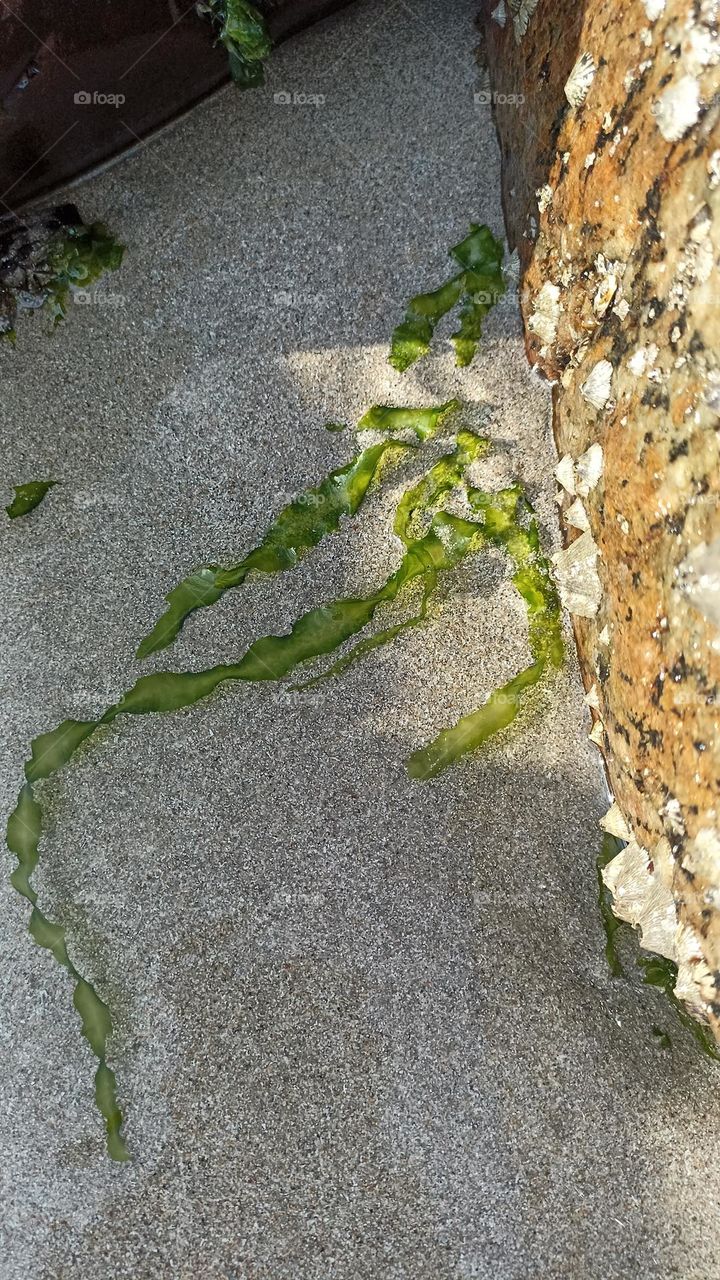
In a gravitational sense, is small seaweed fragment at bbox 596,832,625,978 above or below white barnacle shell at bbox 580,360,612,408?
below

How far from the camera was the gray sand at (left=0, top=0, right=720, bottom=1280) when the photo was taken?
1471 millimetres

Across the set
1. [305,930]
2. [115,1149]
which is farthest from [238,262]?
[115,1149]

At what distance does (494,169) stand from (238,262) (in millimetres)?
575

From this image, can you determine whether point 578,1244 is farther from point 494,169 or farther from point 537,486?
point 494,169

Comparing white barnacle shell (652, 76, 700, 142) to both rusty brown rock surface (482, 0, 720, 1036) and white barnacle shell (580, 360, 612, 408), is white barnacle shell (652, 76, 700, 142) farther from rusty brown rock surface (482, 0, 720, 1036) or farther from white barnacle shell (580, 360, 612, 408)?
white barnacle shell (580, 360, 612, 408)

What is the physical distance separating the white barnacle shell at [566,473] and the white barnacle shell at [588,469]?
0.08 feet

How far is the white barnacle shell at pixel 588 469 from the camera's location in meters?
1.41

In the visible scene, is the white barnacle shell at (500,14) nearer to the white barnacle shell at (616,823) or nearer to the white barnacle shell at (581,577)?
the white barnacle shell at (581,577)

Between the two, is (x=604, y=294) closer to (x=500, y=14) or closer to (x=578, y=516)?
(x=578, y=516)

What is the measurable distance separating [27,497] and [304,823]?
Result: 88 cm

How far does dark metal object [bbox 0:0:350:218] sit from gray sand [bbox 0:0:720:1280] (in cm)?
6

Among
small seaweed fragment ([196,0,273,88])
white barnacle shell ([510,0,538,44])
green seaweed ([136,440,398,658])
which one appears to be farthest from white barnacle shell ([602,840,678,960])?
small seaweed fragment ([196,0,273,88])

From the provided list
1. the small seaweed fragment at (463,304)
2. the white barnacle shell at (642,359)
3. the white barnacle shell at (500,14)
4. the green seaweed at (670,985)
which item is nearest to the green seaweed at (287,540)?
the small seaweed fragment at (463,304)

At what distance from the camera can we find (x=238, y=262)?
1.81 meters
